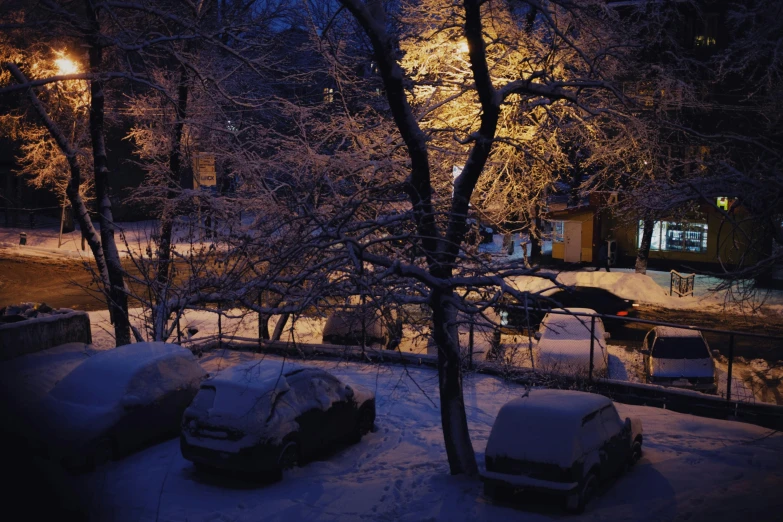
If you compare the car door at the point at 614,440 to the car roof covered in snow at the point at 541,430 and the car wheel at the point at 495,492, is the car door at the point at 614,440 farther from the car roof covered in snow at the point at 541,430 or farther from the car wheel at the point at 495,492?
the car wheel at the point at 495,492

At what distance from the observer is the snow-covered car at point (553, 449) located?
853 cm

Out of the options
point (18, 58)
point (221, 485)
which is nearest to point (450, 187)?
point (221, 485)

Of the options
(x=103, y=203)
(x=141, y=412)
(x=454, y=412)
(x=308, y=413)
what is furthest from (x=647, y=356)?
(x=103, y=203)

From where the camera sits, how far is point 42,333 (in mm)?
16297

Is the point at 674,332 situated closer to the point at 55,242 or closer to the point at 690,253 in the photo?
the point at 690,253

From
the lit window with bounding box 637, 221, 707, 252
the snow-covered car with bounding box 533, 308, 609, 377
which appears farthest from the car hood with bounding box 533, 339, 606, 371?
the lit window with bounding box 637, 221, 707, 252

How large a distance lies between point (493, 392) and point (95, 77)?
10.5 metres

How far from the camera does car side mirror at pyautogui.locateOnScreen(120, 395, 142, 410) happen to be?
1066 cm

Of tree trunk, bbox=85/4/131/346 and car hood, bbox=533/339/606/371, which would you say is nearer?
car hood, bbox=533/339/606/371

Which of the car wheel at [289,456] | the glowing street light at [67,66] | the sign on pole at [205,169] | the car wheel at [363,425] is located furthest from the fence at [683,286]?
the glowing street light at [67,66]

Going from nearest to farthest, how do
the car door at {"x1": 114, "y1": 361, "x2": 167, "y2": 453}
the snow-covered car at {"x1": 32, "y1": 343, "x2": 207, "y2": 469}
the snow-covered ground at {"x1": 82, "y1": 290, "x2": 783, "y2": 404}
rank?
the snow-covered car at {"x1": 32, "y1": 343, "x2": 207, "y2": 469}, the car door at {"x1": 114, "y1": 361, "x2": 167, "y2": 453}, the snow-covered ground at {"x1": 82, "y1": 290, "x2": 783, "y2": 404}

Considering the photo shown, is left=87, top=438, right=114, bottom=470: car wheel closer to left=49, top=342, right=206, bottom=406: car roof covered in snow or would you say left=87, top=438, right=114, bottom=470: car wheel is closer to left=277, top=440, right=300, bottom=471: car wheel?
left=49, top=342, right=206, bottom=406: car roof covered in snow

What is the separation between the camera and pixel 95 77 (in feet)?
46.3

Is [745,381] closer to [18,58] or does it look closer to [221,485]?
[221,485]
